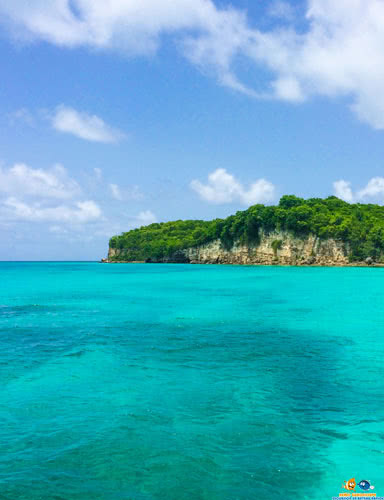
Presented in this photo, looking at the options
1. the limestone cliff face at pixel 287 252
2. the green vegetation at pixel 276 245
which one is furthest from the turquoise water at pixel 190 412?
the green vegetation at pixel 276 245

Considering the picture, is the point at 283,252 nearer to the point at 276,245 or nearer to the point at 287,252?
the point at 287,252

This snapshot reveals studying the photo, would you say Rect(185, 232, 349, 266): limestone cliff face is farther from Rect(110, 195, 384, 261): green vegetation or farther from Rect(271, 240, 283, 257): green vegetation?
Rect(110, 195, 384, 261): green vegetation

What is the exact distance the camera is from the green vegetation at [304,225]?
105875mm

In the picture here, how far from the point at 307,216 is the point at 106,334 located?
330 ft

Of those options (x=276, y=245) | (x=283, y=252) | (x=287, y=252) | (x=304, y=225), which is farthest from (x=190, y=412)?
(x=276, y=245)

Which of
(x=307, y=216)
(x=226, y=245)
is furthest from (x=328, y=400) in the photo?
(x=226, y=245)

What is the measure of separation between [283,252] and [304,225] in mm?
10920

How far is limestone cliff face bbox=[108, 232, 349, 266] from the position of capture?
4318 inches

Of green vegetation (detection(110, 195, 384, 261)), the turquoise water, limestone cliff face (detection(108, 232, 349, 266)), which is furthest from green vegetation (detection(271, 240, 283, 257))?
the turquoise water

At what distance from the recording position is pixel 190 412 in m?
9.83

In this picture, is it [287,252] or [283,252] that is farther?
[283,252]

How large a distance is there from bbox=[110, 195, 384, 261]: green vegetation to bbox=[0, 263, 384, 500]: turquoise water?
301ft

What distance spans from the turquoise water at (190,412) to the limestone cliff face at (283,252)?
306ft

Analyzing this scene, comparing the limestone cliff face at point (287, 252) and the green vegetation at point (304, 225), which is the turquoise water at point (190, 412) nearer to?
the green vegetation at point (304, 225)
